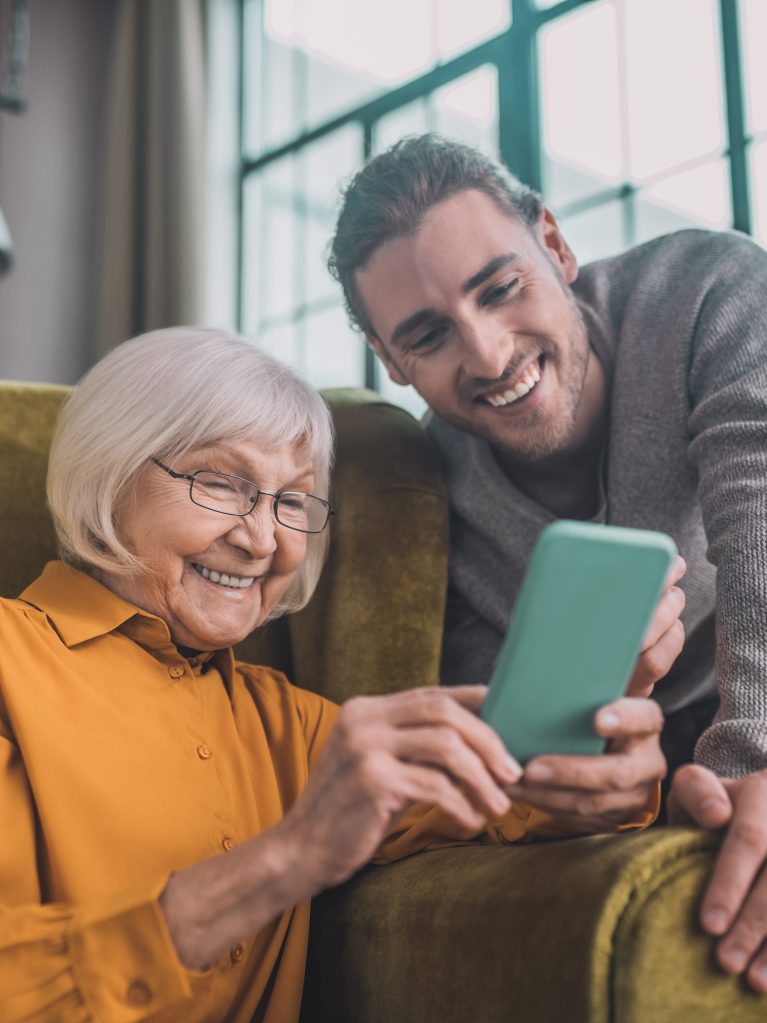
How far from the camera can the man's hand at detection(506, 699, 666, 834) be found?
2.69ft

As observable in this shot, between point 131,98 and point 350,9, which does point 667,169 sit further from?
point 131,98

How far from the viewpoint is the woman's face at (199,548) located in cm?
120

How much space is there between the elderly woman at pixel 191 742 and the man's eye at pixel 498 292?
382 mm

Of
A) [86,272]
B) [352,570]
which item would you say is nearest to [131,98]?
[86,272]

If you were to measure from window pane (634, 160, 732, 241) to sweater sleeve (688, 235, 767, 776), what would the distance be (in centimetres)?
135

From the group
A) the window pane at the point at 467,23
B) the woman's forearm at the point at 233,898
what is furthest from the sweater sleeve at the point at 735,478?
the window pane at the point at 467,23

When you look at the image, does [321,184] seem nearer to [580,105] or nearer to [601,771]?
[580,105]

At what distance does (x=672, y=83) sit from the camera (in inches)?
118

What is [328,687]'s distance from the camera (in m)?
1.57

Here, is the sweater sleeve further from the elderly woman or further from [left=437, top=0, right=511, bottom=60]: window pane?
[left=437, top=0, right=511, bottom=60]: window pane

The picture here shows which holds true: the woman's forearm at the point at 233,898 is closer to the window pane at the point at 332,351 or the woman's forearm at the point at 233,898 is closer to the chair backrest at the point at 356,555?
the chair backrest at the point at 356,555

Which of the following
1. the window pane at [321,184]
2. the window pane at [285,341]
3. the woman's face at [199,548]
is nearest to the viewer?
the woman's face at [199,548]

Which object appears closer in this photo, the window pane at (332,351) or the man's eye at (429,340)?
the man's eye at (429,340)

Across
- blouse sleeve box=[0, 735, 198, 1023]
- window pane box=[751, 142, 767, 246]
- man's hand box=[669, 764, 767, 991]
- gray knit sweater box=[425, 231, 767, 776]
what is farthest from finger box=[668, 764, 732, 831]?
window pane box=[751, 142, 767, 246]
